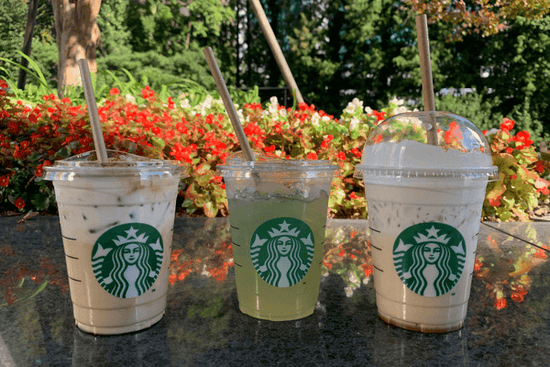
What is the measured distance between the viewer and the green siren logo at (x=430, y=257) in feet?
4.13

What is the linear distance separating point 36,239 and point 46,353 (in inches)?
61.9

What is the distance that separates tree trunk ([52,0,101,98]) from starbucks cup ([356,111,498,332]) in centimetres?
607

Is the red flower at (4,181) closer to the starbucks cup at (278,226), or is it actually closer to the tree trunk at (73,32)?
the starbucks cup at (278,226)

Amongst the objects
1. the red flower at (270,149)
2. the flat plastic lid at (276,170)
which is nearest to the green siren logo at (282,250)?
the flat plastic lid at (276,170)

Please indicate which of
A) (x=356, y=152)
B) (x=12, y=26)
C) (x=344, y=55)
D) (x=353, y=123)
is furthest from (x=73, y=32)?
(x=12, y=26)

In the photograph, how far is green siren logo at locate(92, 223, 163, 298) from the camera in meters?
1.22

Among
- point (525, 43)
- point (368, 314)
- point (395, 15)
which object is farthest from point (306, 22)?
point (368, 314)

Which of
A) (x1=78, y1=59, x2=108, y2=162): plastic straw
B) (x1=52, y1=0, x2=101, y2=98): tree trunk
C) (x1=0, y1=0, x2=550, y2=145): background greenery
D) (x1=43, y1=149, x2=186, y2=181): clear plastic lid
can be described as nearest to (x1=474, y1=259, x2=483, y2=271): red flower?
(x1=43, y1=149, x2=186, y2=181): clear plastic lid

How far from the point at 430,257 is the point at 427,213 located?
5.1 inches

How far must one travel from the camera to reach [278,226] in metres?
1.33

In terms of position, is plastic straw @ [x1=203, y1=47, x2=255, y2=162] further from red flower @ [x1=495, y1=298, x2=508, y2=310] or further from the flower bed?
the flower bed

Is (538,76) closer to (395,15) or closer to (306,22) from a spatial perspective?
(395,15)

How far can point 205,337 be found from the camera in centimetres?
133

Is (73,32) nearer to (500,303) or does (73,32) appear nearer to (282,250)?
(282,250)
